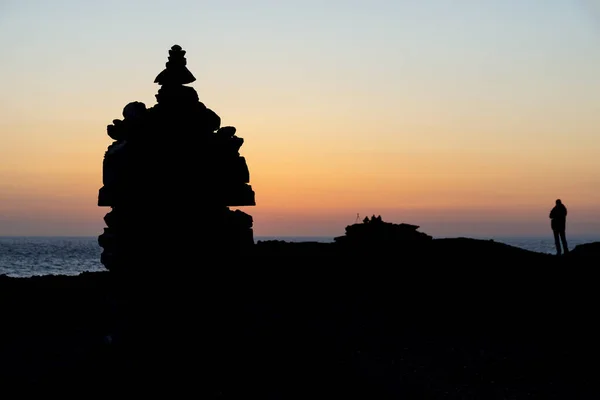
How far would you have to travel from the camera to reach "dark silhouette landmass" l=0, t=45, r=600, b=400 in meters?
15.9

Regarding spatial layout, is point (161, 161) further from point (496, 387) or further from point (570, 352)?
point (570, 352)

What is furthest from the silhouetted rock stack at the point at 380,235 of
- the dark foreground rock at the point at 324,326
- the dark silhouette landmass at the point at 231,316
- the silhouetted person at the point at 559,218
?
the silhouetted person at the point at 559,218

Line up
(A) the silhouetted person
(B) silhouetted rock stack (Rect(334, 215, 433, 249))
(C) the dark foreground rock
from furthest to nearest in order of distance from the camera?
1. (A) the silhouetted person
2. (B) silhouetted rock stack (Rect(334, 215, 433, 249))
3. (C) the dark foreground rock

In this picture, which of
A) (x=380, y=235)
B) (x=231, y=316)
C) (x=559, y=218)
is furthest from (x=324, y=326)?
(x=559, y=218)

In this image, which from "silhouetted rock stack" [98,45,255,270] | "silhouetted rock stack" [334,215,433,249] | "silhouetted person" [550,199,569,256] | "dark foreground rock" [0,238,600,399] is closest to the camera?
"silhouetted rock stack" [98,45,255,270]

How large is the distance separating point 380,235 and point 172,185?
18.2 metres

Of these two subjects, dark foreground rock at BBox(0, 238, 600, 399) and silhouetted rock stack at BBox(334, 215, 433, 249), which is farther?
silhouetted rock stack at BBox(334, 215, 433, 249)

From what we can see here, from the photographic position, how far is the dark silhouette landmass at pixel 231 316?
52.0 feet

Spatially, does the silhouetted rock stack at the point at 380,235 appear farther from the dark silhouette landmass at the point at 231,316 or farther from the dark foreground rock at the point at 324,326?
the dark silhouette landmass at the point at 231,316

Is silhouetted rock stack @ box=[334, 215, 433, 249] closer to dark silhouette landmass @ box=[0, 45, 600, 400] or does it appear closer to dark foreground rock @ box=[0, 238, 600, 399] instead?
dark foreground rock @ box=[0, 238, 600, 399]

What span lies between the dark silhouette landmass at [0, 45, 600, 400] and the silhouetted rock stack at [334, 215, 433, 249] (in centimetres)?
360

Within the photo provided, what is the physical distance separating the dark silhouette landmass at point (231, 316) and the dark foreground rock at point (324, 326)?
0.04 m

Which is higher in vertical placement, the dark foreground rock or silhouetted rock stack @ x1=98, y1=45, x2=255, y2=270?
silhouetted rock stack @ x1=98, y1=45, x2=255, y2=270

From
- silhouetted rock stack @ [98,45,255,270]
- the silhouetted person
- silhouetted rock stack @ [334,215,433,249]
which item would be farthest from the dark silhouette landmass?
the silhouetted person
